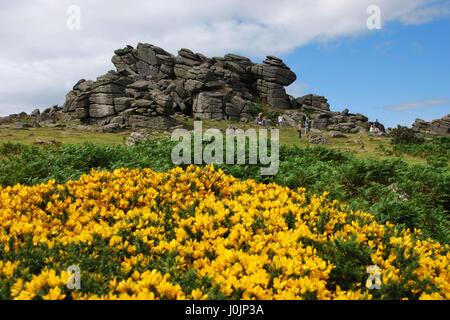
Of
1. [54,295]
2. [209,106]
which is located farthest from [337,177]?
[209,106]

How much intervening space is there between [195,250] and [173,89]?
1805 inches

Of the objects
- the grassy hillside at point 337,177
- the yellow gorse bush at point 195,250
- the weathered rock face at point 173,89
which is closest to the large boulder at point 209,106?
the weathered rock face at point 173,89

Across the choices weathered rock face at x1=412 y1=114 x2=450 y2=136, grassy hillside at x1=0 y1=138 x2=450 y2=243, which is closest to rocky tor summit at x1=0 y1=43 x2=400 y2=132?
weathered rock face at x1=412 y1=114 x2=450 y2=136

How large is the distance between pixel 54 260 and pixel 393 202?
238 inches

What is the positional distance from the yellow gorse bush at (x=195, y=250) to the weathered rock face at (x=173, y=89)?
1108 inches

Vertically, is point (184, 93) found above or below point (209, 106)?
above

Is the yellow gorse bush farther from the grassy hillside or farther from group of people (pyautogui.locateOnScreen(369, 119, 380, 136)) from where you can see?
group of people (pyautogui.locateOnScreen(369, 119, 380, 136))

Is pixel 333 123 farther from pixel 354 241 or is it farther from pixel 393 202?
pixel 354 241

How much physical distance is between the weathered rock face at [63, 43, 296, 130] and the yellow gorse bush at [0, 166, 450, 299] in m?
28.1

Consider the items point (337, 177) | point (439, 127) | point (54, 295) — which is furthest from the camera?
point (439, 127)

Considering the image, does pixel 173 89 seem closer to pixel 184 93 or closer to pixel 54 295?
pixel 184 93

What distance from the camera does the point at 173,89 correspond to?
46.6 meters

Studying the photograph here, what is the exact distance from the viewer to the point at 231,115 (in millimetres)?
44406
